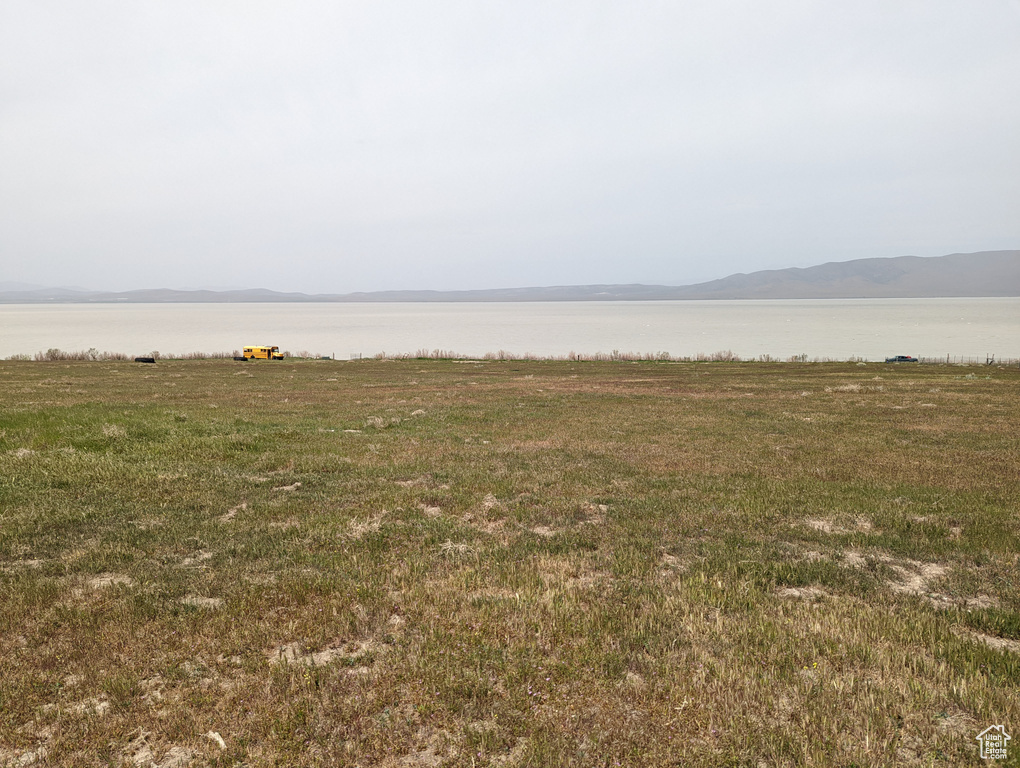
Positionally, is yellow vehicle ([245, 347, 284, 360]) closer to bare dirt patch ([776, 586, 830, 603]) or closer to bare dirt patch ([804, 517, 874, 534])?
bare dirt patch ([804, 517, 874, 534])

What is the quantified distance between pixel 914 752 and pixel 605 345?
111 metres

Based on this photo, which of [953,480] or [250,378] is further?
[250,378]

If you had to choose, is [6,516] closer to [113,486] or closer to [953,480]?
[113,486]

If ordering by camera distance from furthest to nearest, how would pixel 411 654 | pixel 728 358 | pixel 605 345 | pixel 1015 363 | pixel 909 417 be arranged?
pixel 605 345 < pixel 728 358 < pixel 1015 363 < pixel 909 417 < pixel 411 654

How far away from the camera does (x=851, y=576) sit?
876cm

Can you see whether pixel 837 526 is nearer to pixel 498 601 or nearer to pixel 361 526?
pixel 498 601

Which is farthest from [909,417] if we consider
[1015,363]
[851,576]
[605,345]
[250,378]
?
[605,345]

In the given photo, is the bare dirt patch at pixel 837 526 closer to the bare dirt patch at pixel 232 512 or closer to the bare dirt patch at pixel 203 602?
the bare dirt patch at pixel 203 602

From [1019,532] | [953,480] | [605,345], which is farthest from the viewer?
[605,345]

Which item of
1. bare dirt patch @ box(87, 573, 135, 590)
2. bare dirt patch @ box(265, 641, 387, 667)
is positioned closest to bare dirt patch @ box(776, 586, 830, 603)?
bare dirt patch @ box(265, 641, 387, 667)
